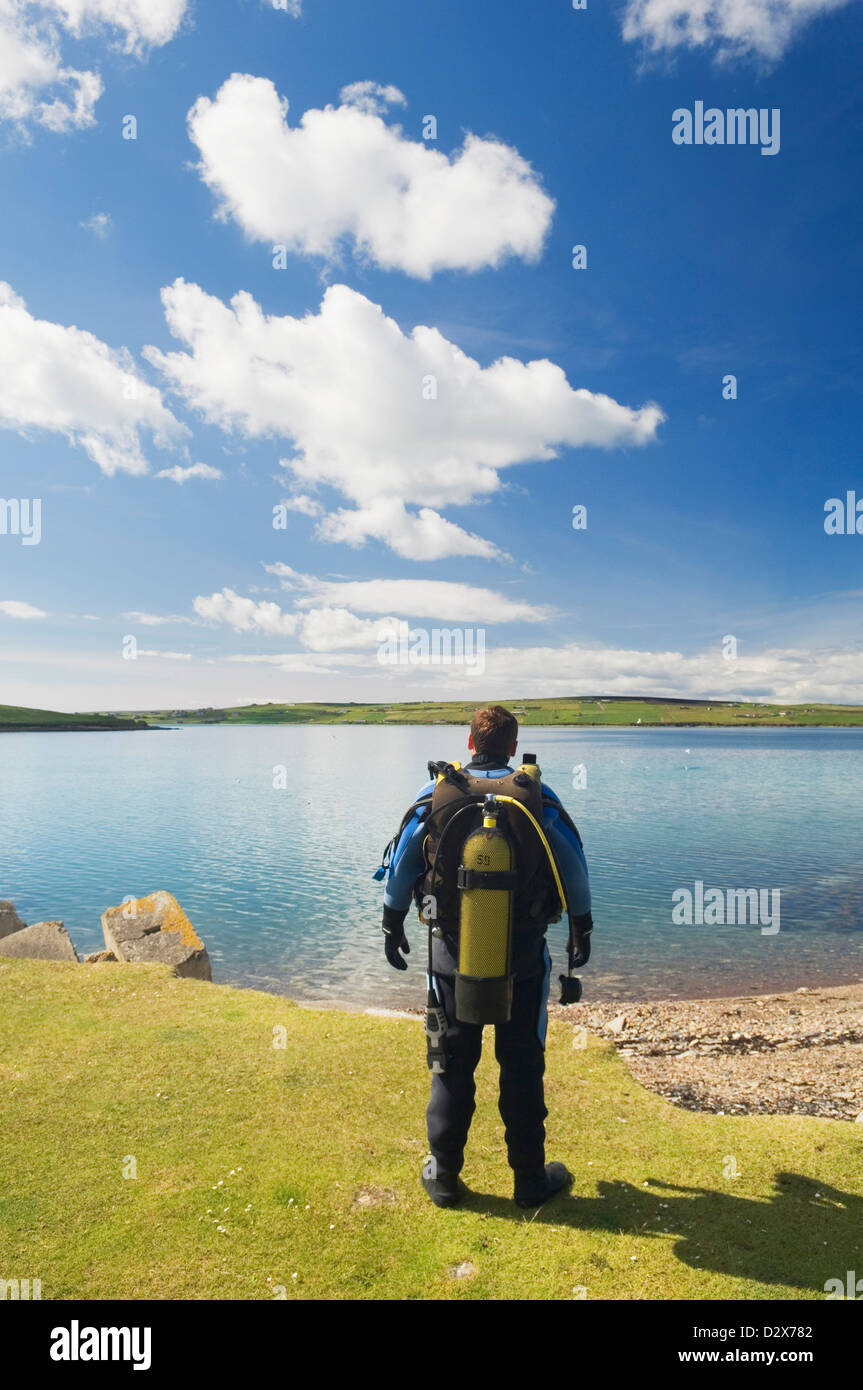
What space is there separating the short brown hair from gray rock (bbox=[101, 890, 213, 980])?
10.9m

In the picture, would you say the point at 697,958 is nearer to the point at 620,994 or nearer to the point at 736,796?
the point at 620,994

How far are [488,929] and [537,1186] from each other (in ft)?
8.69

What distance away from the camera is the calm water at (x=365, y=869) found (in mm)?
22766

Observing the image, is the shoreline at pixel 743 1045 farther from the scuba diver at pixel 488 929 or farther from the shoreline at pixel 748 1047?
the scuba diver at pixel 488 929

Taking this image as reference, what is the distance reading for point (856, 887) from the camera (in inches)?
1347

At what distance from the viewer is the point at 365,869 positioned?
38344mm

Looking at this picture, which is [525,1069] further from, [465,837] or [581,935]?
[465,837]

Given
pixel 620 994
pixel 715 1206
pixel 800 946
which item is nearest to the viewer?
pixel 715 1206

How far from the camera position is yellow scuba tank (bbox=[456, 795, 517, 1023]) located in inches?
249

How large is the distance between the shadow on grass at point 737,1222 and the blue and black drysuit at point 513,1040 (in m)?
0.56

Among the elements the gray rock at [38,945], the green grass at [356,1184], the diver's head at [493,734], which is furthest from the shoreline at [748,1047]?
the gray rock at [38,945]

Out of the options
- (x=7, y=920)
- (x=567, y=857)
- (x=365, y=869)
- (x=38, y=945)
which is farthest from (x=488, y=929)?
(x=365, y=869)
